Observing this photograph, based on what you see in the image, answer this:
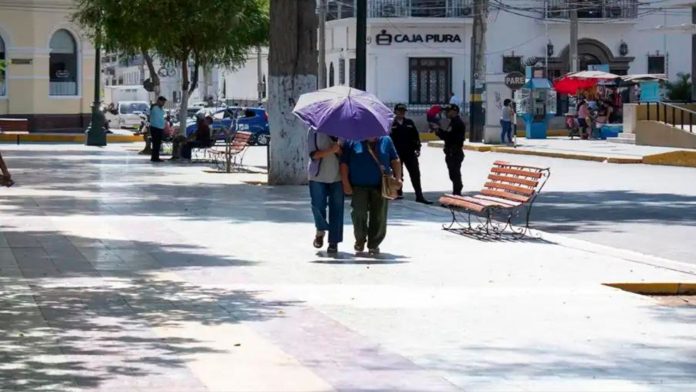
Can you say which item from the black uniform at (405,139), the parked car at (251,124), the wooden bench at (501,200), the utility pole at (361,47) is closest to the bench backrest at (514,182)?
the wooden bench at (501,200)

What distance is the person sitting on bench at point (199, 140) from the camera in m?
36.9

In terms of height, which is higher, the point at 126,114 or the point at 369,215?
the point at 126,114

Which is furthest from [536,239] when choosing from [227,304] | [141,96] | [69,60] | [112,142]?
[141,96]

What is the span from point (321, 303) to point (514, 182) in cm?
673

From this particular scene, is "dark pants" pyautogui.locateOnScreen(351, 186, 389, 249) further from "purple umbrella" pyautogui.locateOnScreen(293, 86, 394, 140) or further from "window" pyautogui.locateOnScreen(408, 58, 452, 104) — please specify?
"window" pyautogui.locateOnScreen(408, 58, 452, 104)

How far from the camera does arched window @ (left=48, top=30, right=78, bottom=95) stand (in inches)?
2231

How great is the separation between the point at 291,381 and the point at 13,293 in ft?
14.3

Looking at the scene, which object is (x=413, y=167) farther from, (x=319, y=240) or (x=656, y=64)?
(x=656, y=64)

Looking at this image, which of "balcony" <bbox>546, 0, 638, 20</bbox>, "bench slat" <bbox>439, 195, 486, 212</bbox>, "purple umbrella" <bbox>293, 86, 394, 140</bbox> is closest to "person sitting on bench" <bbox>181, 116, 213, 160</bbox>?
"bench slat" <bbox>439, 195, 486, 212</bbox>

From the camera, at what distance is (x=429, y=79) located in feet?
223

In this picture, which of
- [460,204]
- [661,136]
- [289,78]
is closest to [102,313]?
[460,204]

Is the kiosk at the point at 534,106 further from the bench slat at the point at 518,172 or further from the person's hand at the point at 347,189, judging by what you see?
the person's hand at the point at 347,189

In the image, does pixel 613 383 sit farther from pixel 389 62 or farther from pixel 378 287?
pixel 389 62

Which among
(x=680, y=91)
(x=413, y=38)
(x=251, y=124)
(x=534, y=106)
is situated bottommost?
(x=251, y=124)
